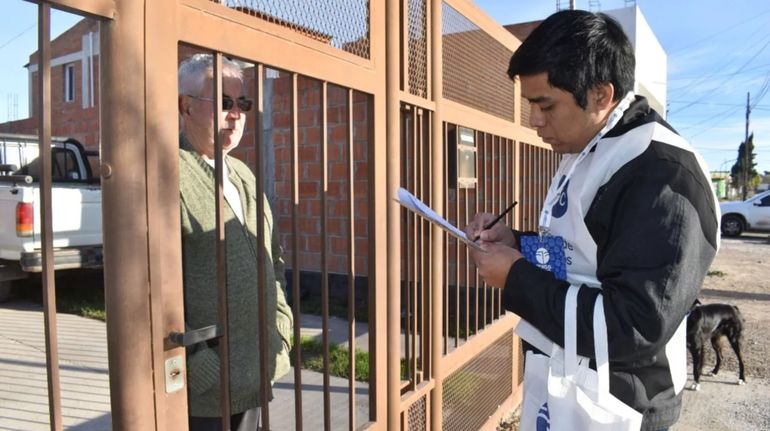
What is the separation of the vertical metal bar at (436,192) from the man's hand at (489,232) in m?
0.87

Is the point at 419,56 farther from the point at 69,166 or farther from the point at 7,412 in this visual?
the point at 69,166

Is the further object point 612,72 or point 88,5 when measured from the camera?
point 612,72

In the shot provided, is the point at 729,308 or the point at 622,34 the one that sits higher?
the point at 622,34

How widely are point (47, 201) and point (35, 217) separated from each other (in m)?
6.07

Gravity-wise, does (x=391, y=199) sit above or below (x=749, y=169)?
below

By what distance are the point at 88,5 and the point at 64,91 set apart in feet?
70.1

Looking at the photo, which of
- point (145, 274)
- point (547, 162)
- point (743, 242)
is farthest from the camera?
point (743, 242)

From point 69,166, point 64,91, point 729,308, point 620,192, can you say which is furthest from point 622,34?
point 64,91

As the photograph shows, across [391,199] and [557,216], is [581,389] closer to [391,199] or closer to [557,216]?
[557,216]

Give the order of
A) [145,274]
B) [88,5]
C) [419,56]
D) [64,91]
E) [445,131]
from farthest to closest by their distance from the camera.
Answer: [64,91], [445,131], [419,56], [145,274], [88,5]

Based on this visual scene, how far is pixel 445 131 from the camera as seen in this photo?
300cm

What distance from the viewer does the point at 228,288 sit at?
1.78 metres

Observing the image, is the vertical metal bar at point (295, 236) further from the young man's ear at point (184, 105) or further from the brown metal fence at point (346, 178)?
the young man's ear at point (184, 105)

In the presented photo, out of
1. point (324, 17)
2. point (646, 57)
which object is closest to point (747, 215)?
point (646, 57)
